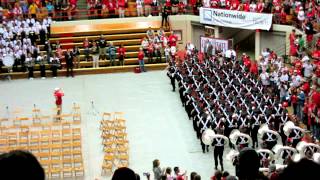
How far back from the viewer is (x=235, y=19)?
29375mm

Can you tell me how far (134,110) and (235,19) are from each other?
9021 millimetres

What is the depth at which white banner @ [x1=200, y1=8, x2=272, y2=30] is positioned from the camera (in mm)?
27891

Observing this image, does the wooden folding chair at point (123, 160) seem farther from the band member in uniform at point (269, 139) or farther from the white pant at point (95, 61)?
the white pant at point (95, 61)

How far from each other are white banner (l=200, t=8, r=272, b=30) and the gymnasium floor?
4.02 meters

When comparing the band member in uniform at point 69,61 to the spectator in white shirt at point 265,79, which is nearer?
the spectator in white shirt at point 265,79

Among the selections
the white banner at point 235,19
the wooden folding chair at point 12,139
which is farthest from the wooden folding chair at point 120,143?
the white banner at point 235,19

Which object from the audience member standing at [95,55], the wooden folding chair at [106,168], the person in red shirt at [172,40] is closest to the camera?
the wooden folding chair at [106,168]

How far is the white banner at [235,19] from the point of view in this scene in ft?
91.5

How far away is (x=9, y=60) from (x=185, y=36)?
A: 9522mm

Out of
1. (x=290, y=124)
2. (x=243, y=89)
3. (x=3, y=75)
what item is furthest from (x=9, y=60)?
(x=290, y=124)

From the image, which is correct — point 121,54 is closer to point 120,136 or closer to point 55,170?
point 120,136

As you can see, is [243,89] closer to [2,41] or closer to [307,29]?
[307,29]

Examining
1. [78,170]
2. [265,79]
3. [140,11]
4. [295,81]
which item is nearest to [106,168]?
[78,170]

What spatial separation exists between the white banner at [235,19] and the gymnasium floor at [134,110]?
4.02 metres
